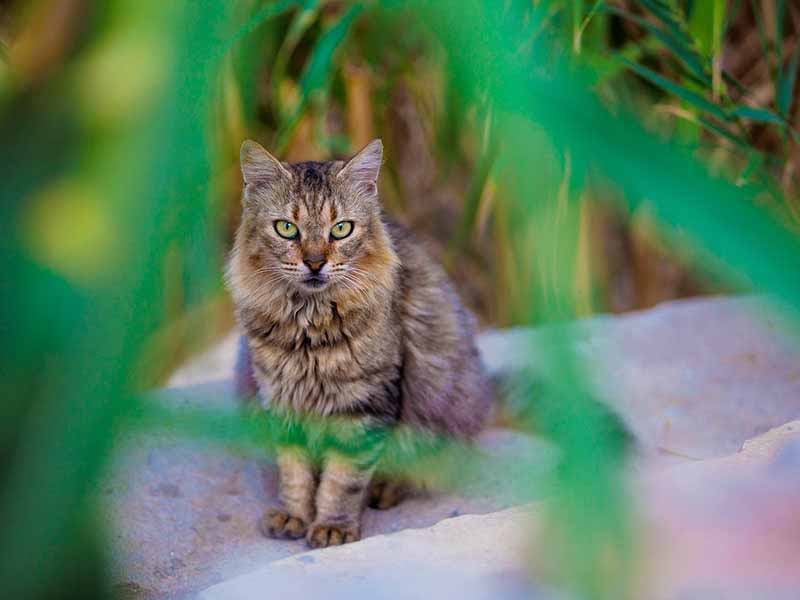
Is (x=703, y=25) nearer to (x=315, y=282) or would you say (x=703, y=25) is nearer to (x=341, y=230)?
(x=341, y=230)

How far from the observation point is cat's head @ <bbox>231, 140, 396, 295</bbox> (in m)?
1.88

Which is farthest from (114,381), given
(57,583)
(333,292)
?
(333,292)

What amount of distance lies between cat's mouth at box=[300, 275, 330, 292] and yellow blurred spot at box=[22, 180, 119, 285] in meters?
1.56

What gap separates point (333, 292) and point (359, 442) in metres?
0.35

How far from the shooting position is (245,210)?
202cm

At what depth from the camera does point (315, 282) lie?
1865 mm

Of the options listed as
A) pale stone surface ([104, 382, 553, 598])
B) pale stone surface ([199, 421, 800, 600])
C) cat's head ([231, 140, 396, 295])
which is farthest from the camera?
cat's head ([231, 140, 396, 295])

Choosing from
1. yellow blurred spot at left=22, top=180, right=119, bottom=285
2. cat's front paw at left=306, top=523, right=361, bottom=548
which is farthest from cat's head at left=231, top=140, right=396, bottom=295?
yellow blurred spot at left=22, top=180, right=119, bottom=285

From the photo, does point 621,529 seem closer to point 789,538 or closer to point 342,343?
point 789,538

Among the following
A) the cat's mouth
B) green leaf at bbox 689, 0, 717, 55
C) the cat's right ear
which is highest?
green leaf at bbox 689, 0, 717, 55

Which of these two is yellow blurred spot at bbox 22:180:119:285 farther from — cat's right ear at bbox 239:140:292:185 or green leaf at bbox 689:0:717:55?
green leaf at bbox 689:0:717:55

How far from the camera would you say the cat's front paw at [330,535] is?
1.96m

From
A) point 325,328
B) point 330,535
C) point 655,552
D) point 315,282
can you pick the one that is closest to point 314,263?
point 315,282

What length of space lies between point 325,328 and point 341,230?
0.23 m
